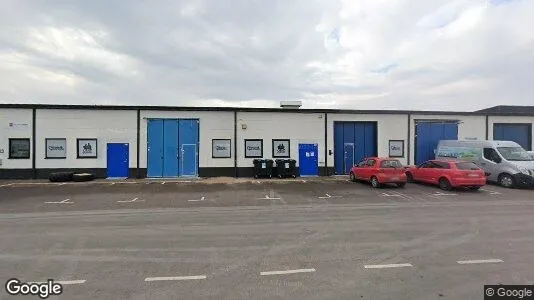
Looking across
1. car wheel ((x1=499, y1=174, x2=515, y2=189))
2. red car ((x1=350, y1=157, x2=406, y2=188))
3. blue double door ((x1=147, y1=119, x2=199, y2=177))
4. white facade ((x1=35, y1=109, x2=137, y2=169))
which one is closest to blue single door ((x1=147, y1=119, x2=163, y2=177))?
blue double door ((x1=147, y1=119, x2=199, y2=177))

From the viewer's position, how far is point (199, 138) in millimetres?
23547

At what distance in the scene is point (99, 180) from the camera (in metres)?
21.8

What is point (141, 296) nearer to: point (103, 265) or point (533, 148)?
point (103, 265)

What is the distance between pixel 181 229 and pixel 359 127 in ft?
62.3

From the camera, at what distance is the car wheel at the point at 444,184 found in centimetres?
1754

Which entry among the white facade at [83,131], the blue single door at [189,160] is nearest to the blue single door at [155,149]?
the white facade at [83,131]

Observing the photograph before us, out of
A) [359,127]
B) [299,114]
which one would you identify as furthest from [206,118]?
[359,127]

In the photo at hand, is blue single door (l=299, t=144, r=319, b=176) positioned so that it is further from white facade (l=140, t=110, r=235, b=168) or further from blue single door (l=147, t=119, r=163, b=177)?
blue single door (l=147, t=119, r=163, b=177)

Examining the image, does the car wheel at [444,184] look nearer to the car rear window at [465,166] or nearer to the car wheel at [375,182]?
the car rear window at [465,166]

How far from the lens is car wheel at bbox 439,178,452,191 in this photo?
17538 mm

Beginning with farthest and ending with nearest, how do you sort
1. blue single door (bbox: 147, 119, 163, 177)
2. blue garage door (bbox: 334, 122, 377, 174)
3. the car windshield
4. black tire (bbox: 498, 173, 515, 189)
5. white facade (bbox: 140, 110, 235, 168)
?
blue garage door (bbox: 334, 122, 377, 174), white facade (bbox: 140, 110, 235, 168), blue single door (bbox: 147, 119, 163, 177), the car windshield, black tire (bbox: 498, 173, 515, 189)

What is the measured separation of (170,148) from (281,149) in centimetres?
717

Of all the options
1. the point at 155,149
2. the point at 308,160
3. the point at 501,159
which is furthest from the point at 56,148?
the point at 501,159

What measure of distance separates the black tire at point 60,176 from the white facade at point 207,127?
4289 millimetres
